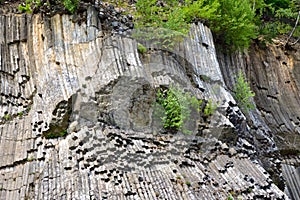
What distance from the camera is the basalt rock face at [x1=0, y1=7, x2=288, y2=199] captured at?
340 inches

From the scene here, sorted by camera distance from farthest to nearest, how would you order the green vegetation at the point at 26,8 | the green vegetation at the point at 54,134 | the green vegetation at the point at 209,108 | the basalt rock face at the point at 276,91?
A: the basalt rock face at the point at 276,91 < the green vegetation at the point at 26,8 < the green vegetation at the point at 209,108 < the green vegetation at the point at 54,134

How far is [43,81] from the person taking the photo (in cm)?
1053

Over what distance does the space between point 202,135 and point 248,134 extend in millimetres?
2023

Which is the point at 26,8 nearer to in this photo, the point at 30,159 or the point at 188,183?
the point at 30,159

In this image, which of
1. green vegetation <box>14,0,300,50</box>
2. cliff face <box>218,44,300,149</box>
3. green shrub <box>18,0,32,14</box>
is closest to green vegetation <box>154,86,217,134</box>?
green vegetation <box>14,0,300,50</box>

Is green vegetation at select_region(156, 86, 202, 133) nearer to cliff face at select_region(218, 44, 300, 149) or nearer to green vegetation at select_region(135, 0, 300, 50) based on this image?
green vegetation at select_region(135, 0, 300, 50)

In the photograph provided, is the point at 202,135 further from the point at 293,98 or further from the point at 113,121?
the point at 293,98

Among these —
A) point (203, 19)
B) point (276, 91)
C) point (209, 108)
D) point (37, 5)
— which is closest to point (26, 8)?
point (37, 5)

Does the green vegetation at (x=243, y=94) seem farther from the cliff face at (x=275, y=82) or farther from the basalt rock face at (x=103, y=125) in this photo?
the basalt rock face at (x=103, y=125)

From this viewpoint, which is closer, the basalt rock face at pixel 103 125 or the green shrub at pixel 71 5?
the basalt rock face at pixel 103 125

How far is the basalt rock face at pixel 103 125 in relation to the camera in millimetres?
8625

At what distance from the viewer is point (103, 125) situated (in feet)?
31.3

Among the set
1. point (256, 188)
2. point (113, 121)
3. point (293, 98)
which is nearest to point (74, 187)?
point (113, 121)

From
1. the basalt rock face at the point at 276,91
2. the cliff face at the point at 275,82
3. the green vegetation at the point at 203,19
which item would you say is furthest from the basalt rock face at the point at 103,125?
the cliff face at the point at 275,82
